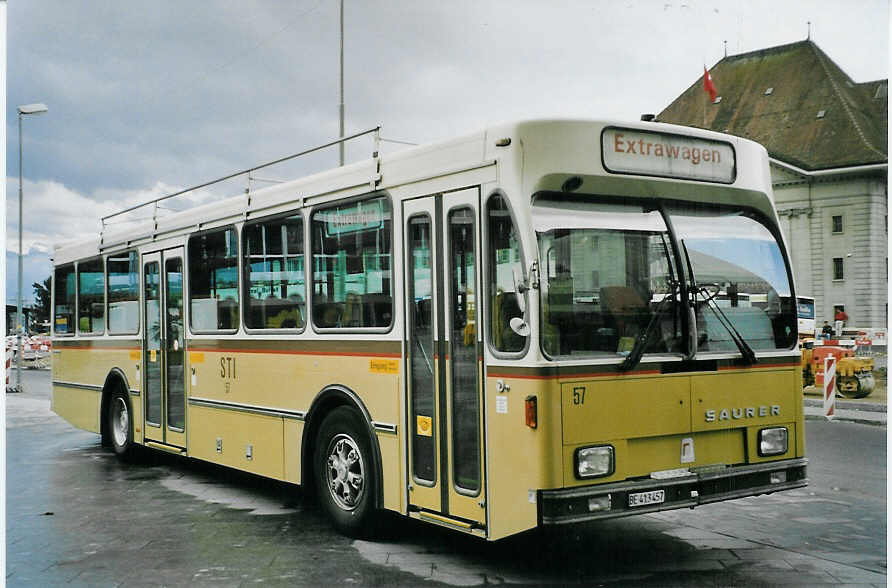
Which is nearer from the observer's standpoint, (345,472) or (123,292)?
(345,472)

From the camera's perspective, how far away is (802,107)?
1041 inches

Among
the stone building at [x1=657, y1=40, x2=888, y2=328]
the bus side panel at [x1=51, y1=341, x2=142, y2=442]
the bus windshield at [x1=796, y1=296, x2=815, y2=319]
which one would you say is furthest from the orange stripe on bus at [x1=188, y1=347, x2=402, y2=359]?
the bus windshield at [x1=796, y1=296, x2=815, y2=319]

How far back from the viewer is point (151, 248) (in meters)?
11.7

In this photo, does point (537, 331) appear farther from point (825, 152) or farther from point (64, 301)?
point (825, 152)

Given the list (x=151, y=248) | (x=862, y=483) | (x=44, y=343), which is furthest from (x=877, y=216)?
(x=44, y=343)

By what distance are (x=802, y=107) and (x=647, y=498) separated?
22959 millimetres

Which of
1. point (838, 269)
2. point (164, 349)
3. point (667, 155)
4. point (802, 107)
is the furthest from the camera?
point (802, 107)

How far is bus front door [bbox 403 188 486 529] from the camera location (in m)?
6.39

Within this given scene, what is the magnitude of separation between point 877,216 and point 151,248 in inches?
562

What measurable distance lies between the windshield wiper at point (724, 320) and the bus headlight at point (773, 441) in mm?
511

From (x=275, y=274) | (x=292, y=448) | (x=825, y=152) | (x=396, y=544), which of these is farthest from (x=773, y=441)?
(x=825, y=152)

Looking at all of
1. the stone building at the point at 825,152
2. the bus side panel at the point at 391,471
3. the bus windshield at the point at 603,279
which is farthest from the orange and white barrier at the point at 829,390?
the bus side panel at the point at 391,471

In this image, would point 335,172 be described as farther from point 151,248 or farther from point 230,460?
point 151,248

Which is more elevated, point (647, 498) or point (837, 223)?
point (837, 223)
